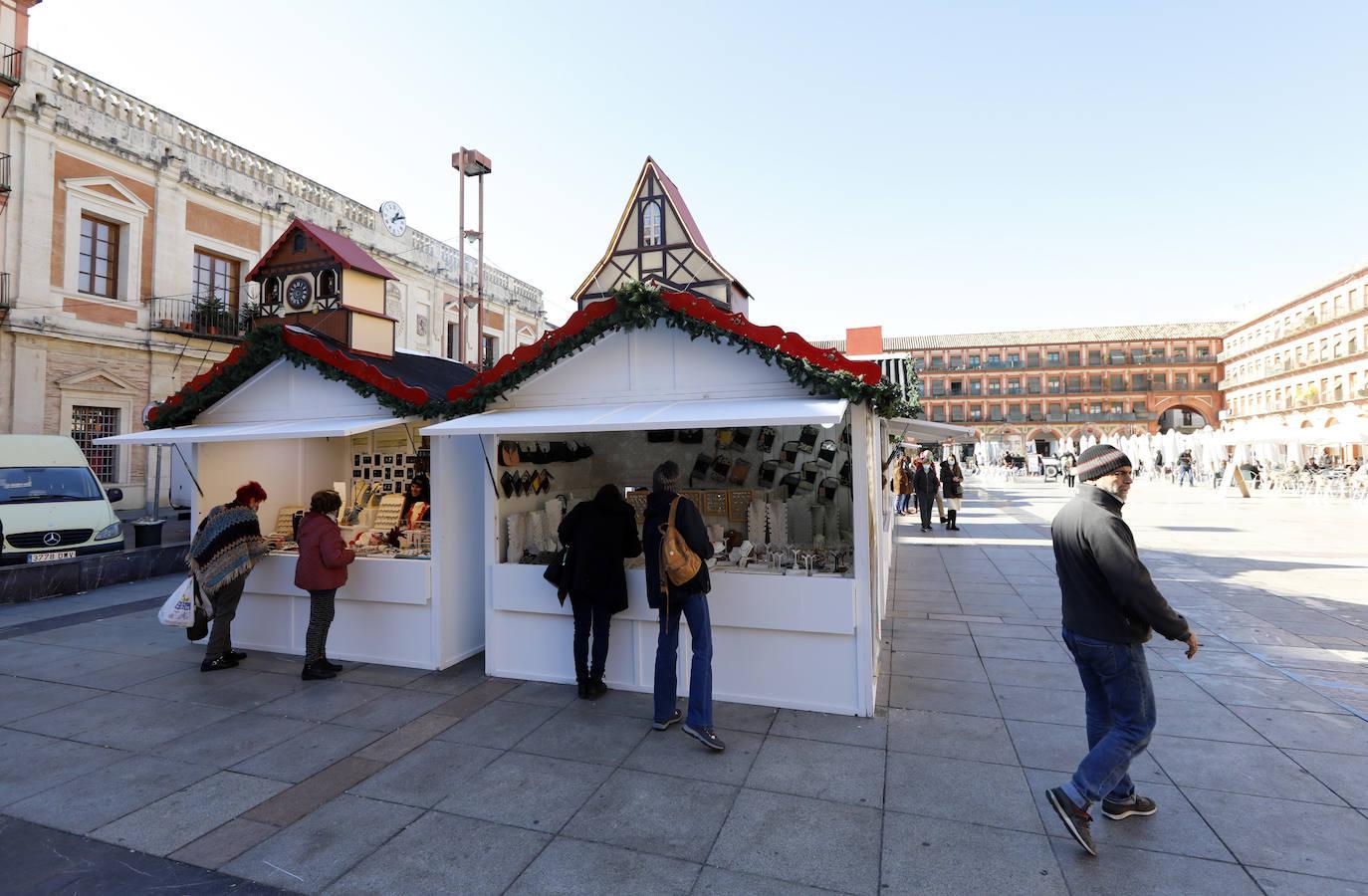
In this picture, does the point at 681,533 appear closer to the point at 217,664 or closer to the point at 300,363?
the point at 300,363

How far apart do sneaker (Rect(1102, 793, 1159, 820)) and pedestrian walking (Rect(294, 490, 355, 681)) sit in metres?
5.45

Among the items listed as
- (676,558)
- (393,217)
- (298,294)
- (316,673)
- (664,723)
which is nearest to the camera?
(676,558)

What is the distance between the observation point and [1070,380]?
67062 millimetres

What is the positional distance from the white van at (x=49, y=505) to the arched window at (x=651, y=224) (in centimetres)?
1184

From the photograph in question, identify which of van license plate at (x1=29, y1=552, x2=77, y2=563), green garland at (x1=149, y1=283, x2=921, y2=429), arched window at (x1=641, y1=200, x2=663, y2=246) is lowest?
van license plate at (x1=29, y1=552, x2=77, y2=563)

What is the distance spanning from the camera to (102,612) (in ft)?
26.6

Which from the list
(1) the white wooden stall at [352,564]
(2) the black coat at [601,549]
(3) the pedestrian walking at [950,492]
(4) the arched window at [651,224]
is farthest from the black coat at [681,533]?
(4) the arched window at [651,224]

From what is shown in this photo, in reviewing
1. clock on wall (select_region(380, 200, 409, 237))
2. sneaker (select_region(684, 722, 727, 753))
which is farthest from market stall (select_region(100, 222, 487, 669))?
clock on wall (select_region(380, 200, 409, 237))

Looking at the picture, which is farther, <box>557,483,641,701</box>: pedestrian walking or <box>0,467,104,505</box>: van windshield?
<box>0,467,104,505</box>: van windshield

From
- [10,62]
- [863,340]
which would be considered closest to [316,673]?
[863,340]

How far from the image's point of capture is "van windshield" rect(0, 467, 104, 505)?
31.6ft

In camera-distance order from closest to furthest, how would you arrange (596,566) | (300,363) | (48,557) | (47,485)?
(596,566)
(300,363)
(48,557)
(47,485)

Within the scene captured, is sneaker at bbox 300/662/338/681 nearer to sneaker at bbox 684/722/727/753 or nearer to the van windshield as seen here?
sneaker at bbox 684/722/727/753

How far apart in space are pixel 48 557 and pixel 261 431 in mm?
6251
